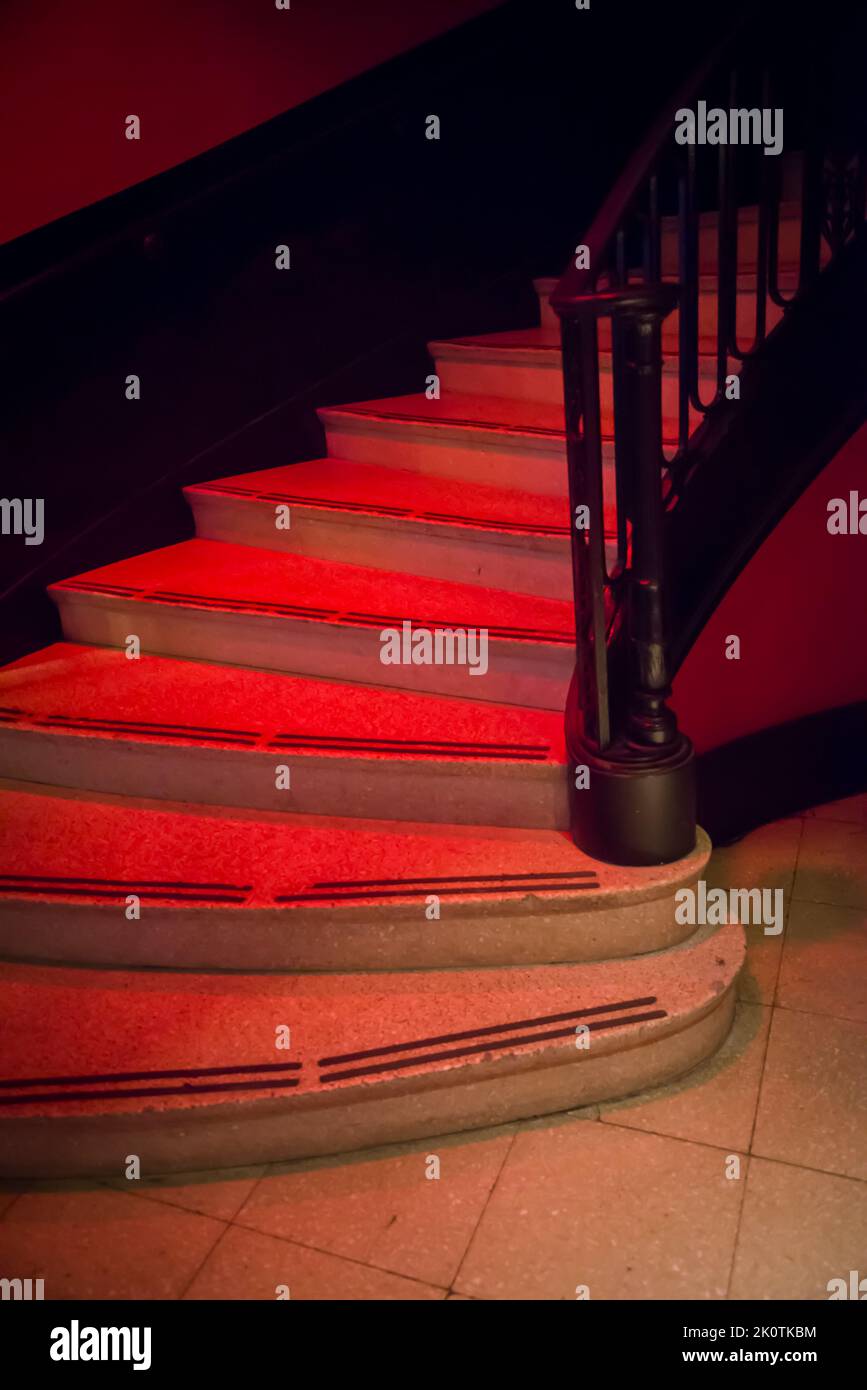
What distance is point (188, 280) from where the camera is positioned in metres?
3.31

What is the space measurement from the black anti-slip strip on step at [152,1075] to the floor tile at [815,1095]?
1.02 meters

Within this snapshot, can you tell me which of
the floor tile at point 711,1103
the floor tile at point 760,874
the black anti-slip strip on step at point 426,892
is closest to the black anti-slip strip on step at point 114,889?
the black anti-slip strip on step at point 426,892

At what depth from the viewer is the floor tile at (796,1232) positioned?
186 cm

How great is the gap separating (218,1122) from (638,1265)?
2.79 ft

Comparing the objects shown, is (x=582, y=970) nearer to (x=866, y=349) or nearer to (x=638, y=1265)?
(x=638, y=1265)

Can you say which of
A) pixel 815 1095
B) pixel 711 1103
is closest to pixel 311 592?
pixel 711 1103

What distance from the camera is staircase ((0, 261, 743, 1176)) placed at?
2150 mm

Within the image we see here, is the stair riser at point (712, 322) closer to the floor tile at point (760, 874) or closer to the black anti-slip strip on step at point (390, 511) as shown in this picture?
the black anti-slip strip on step at point (390, 511)

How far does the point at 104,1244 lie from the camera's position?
2.01 m

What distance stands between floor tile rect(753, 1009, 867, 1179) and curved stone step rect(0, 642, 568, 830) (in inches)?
29.0

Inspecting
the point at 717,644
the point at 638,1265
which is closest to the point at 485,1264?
the point at 638,1265

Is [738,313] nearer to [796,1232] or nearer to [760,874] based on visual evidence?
[760,874]

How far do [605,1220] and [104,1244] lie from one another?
96 cm
